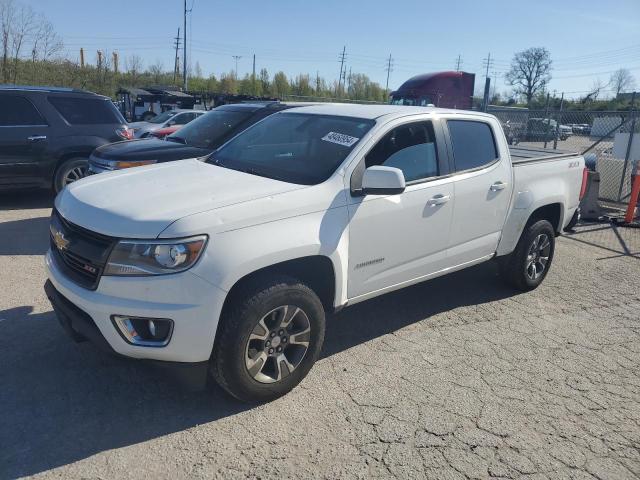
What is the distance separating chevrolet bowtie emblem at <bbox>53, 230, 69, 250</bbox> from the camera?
3.19 m

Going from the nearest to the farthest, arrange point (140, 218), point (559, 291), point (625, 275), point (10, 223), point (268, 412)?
1. point (140, 218)
2. point (268, 412)
3. point (559, 291)
4. point (625, 275)
5. point (10, 223)

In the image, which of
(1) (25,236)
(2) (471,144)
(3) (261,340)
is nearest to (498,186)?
(2) (471,144)

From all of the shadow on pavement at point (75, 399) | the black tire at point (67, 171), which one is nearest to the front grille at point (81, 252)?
the shadow on pavement at point (75, 399)

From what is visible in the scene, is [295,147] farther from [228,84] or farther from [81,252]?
[228,84]

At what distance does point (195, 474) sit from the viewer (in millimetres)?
2682

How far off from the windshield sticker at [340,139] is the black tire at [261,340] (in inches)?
44.4

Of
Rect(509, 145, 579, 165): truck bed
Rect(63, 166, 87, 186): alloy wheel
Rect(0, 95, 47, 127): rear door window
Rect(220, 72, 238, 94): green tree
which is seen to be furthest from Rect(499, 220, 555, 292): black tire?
Rect(220, 72, 238, 94): green tree

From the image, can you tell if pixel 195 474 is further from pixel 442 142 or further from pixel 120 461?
pixel 442 142

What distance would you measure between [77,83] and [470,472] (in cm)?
3900

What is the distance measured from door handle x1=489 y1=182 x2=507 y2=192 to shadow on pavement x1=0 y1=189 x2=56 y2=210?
6.80 meters

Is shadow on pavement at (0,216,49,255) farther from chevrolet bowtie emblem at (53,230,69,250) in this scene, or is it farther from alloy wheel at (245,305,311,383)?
alloy wheel at (245,305,311,383)

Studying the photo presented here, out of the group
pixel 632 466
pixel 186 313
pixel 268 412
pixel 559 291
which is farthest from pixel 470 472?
pixel 559 291

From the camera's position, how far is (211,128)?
7.53m

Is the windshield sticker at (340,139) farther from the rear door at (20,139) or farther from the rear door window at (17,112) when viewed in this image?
the rear door window at (17,112)
